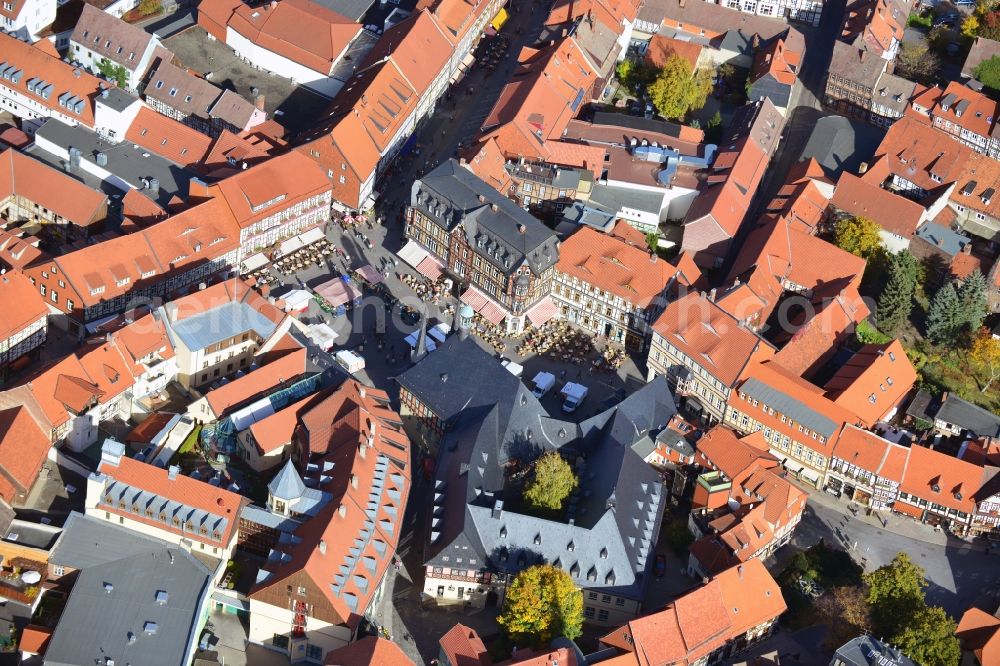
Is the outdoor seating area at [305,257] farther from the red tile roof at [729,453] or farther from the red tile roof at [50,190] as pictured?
the red tile roof at [729,453]

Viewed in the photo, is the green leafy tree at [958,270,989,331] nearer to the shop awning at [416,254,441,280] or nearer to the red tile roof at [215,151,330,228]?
the shop awning at [416,254,441,280]

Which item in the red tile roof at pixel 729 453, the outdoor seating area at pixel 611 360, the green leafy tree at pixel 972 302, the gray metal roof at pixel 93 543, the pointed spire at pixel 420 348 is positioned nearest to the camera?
the gray metal roof at pixel 93 543

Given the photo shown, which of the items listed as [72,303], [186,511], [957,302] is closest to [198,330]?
[72,303]

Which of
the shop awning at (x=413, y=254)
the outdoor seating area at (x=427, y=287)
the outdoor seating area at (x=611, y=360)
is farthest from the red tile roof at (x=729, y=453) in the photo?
the shop awning at (x=413, y=254)

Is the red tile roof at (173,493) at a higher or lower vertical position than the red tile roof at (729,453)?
lower

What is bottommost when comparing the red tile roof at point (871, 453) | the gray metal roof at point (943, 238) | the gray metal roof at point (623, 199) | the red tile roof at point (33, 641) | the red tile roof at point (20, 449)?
the red tile roof at point (33, 641)

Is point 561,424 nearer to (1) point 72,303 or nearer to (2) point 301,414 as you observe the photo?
(2) point 301,414

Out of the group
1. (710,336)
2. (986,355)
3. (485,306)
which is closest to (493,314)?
(485,306)
